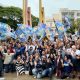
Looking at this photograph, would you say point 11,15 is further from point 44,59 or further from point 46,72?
point 46,72

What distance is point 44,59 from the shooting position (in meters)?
16.9

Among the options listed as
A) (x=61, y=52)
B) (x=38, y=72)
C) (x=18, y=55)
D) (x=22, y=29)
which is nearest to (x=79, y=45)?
(x=61, y=52)

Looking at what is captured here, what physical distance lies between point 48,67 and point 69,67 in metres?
0.97

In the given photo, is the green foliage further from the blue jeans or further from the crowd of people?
the blue jeans

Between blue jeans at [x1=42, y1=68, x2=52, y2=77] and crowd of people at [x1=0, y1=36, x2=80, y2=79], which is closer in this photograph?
crowd of people at [x1=0, y1=36, x2=80, y2=79]

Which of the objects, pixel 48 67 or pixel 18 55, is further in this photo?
pixel 18 55

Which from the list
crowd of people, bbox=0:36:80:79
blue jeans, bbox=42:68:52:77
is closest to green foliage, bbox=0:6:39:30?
crowd of people, bbox=0:36:80:79

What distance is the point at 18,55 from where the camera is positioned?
19.3m

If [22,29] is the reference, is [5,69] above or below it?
below

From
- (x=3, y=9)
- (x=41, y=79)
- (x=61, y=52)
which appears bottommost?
(x=41, y=79)

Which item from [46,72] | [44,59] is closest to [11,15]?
[44,59]

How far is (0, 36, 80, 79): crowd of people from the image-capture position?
16328 mm

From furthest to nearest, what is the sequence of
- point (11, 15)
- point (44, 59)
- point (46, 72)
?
1. point (11, 15)
2. point (44, 59)
3. point (46, 72)

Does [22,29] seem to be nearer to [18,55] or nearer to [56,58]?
[18,55]
